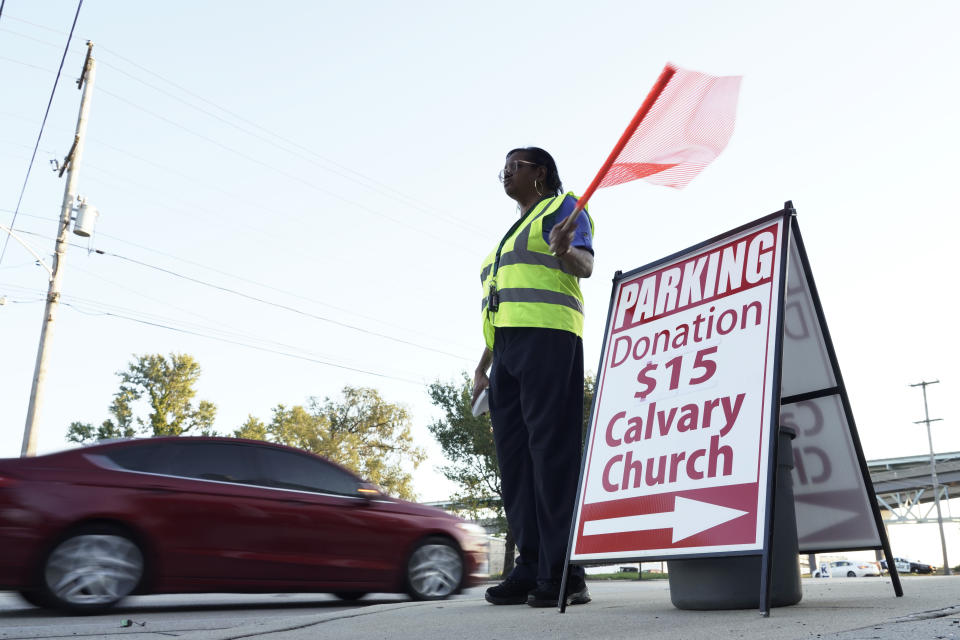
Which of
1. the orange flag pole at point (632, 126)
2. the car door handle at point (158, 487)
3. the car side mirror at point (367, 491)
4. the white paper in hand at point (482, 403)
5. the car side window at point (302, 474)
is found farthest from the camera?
the car side mirror at point (367, 491)

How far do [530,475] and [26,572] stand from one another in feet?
11.3

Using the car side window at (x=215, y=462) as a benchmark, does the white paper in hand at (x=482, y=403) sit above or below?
above

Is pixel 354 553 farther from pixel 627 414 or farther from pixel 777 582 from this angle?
pixel 777 582

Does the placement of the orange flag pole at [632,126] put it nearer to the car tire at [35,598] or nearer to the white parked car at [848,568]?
→ the car tire at [35,598]

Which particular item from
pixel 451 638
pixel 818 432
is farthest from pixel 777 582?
pixel 451 638

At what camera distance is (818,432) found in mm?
3637

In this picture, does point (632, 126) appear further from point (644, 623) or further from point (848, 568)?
point (848, 568)

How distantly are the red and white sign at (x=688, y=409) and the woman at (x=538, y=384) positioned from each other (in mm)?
204

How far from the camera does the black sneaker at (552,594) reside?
142 inches

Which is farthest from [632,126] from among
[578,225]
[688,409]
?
[688,409]

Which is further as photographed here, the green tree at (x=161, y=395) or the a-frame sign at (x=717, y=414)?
the green tree at (x=161, y=395)

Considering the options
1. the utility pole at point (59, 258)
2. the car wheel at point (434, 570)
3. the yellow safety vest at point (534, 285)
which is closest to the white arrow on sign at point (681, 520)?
the yellow safety vest at point (534, 285)

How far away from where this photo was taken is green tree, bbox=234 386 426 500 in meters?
42.7

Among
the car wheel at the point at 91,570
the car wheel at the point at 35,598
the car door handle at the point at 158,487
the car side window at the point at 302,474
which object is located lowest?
the car wheel at the point at 35,598
